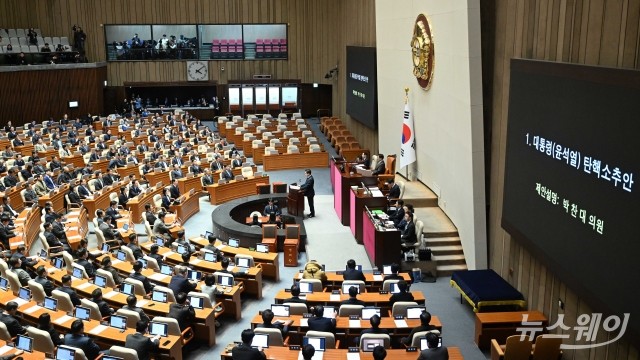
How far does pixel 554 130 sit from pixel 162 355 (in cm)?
679

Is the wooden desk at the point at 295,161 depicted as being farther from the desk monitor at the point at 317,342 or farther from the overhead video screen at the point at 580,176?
the desk monitor at the point at 317,342

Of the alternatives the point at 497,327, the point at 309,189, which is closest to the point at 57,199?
the point at 309,189

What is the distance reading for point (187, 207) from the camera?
18.9 metres

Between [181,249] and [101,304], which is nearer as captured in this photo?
[101,304]

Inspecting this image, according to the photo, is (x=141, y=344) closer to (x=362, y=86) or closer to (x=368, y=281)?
(x=368, y=281)

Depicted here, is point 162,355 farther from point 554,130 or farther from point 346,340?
point 554,130

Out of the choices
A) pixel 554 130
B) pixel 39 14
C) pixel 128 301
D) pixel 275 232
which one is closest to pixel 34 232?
pixel 275 232

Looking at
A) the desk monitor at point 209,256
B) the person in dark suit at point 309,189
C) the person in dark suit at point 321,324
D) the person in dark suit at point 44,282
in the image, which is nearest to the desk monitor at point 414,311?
the person in dark suit at point 321,324

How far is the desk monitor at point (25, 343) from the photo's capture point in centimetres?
923

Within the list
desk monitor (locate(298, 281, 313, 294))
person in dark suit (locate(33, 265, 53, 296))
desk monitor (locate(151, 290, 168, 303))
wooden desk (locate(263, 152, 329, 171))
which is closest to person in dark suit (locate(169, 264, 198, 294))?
desk monitor (locate(151, 290, 168, 303))

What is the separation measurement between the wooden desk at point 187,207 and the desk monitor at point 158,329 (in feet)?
27.2

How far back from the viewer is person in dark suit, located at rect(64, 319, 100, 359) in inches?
357

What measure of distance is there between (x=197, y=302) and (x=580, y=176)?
6470 mm

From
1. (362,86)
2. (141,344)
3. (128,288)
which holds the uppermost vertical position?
(362,86)
